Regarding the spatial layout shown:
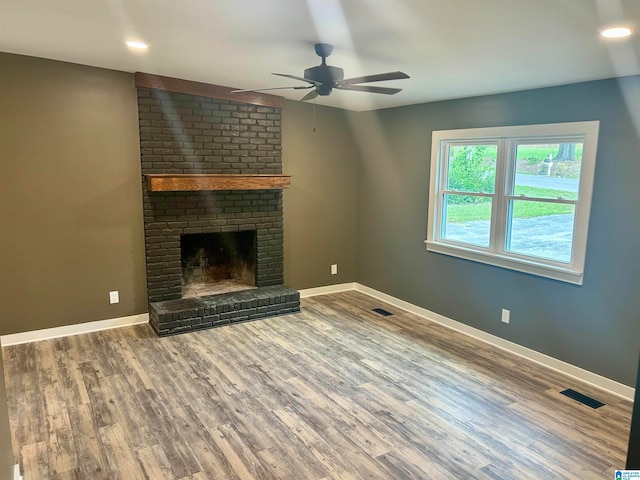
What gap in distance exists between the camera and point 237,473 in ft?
7.88

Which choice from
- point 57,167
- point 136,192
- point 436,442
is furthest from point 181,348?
point 436,442

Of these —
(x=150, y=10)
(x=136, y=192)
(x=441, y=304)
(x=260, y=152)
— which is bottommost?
(x=441, y=304)

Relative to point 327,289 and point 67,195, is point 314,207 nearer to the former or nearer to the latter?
point 327,289

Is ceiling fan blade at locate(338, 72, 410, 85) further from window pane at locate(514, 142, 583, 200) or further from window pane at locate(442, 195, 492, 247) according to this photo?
window pane at locate(442, 195, 492, 247)

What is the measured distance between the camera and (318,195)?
562cm

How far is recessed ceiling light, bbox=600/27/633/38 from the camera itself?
221 cm

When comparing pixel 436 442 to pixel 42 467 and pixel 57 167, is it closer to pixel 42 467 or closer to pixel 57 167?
pixel 42 467

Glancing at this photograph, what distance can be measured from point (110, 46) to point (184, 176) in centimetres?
133

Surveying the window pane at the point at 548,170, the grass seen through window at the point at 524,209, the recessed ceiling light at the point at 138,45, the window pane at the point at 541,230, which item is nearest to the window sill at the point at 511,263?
the window pane at the point at 541,230

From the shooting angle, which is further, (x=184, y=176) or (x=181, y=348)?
(x=184, y=176)

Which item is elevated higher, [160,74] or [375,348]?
[160,74]

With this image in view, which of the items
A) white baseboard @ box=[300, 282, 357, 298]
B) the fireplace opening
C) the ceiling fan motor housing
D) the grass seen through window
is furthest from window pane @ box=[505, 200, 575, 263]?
the fireplace opening

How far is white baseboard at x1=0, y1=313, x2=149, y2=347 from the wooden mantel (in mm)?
1408

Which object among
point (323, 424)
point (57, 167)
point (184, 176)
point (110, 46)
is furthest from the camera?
point (184, 176)
